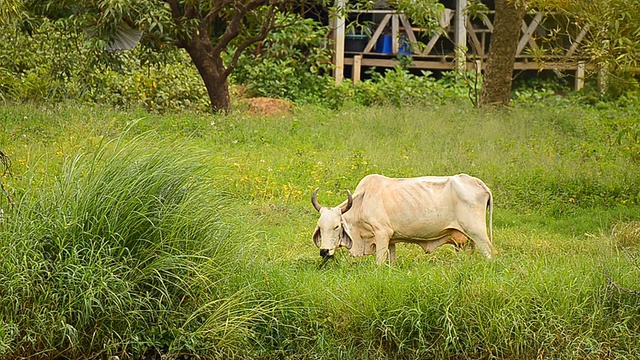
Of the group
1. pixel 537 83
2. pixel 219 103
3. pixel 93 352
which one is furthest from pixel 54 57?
pixel 537 83

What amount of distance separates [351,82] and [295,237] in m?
10.1

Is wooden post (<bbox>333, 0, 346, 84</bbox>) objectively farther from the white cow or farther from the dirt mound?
the white cow

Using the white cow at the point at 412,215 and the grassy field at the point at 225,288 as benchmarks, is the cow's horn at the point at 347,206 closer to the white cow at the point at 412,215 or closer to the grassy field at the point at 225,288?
the white cow at the point at 412,215

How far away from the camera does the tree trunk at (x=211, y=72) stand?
1476cm

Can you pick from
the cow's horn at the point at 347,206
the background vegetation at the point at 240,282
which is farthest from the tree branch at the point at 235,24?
the cow's horn at the point at 347,206

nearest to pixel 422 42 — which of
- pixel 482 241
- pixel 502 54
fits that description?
pixel 502 54

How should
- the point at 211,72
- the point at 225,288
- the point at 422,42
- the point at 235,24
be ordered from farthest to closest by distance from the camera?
the point at 422,42, the point at 211,72, the point at 235,24, the point at 225,288

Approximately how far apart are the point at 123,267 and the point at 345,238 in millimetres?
1908

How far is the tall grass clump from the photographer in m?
6.14

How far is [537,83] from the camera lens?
70.0ft

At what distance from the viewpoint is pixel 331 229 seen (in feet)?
24.3

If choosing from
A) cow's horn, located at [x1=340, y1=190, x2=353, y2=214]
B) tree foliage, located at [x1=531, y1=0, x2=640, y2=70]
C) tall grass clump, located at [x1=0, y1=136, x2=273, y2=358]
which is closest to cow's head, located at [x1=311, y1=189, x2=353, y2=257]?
cow's horn, located at [x1=340, y1=190, x2=353, y2=214]

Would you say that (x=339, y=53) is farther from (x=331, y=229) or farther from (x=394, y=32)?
(x=331, y=229)

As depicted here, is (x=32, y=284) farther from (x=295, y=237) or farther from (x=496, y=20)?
(x=496, y=20)
